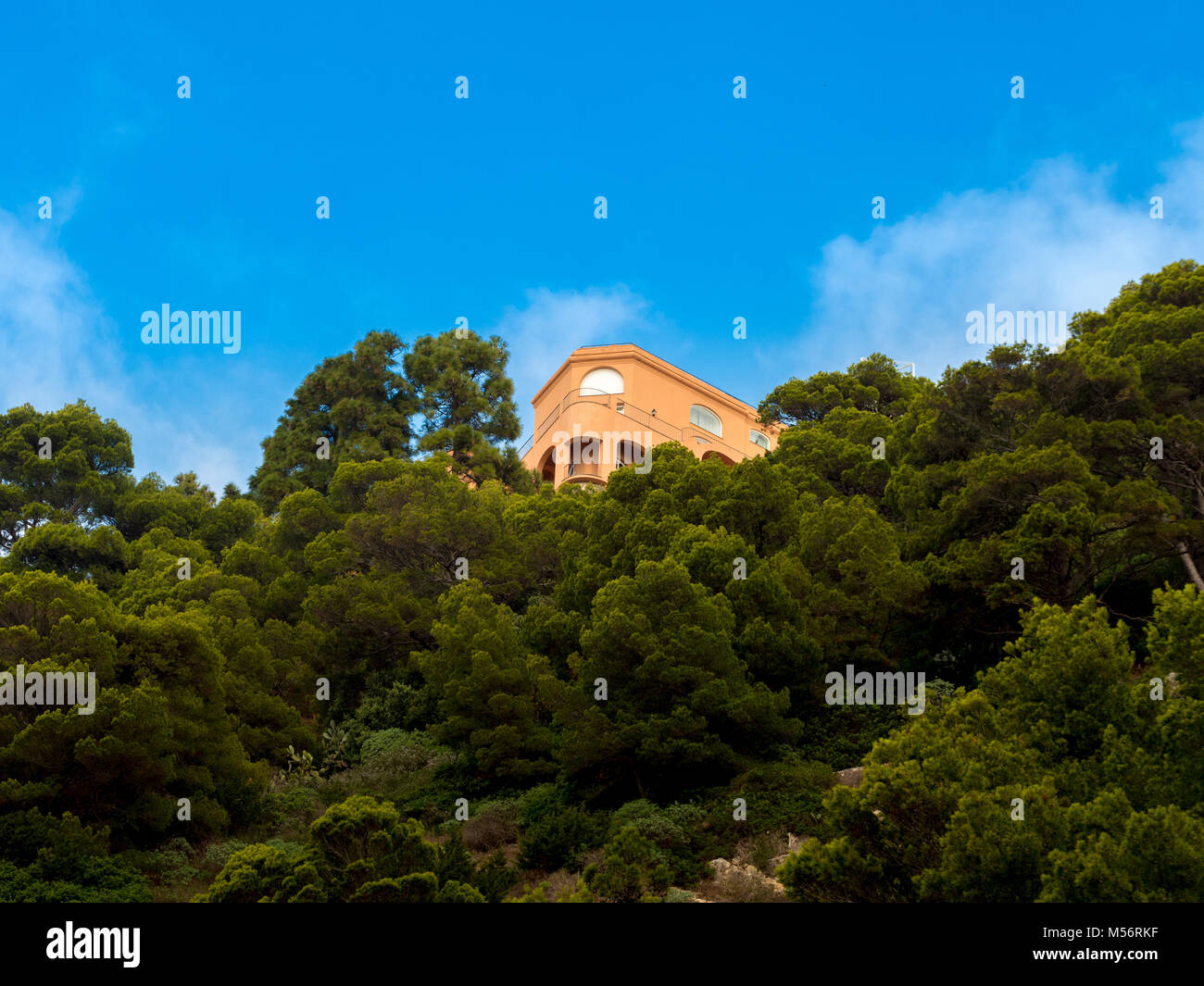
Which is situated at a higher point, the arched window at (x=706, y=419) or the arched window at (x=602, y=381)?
the arched window at (x=602, y=381)

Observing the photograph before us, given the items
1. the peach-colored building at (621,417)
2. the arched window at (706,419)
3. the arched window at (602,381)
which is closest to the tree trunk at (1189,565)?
the peach-colored building at (621,417)

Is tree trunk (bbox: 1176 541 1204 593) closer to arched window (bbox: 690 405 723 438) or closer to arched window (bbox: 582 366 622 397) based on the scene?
arched window (bbox: 582 366 622 397)

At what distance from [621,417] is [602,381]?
2.26 m

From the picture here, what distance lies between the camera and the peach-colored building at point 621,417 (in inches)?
1671

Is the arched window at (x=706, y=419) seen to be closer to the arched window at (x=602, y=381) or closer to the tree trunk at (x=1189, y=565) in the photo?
the arched window at (x=602, y=381)

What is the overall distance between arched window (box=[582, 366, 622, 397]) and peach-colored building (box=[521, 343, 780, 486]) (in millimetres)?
35

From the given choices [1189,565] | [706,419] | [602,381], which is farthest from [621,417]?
[1189,565]

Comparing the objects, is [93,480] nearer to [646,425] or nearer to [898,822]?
[646,425]

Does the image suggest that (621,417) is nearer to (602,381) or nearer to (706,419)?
(602,381)

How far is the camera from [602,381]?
144 ft

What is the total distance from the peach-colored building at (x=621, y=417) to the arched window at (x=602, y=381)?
0.03 m

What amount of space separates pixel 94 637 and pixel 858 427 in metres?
20.9

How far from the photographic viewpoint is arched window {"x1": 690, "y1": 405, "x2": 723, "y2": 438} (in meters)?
45.9

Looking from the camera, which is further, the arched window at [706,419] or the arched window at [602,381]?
the arched window at [706,419]
